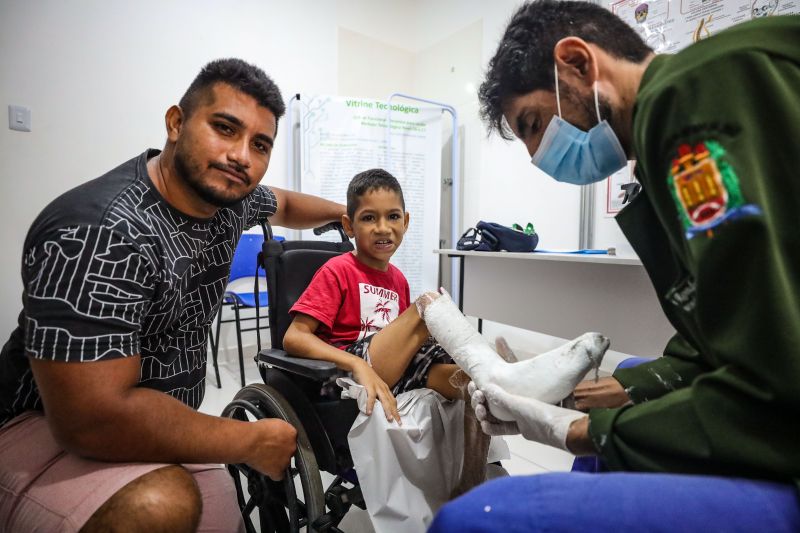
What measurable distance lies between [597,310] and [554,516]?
1.71 meters

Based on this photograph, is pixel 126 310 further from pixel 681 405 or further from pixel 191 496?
pixel 681 405

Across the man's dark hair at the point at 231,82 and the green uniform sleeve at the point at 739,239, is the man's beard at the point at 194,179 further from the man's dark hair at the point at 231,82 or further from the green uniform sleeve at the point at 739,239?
the green uniform sleeve at the point at 739,239

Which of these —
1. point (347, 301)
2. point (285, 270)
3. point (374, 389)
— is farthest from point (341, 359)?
point (285, 270)

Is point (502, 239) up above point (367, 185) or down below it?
below

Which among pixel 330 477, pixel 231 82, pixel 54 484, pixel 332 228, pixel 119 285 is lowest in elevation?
pixel 330 477

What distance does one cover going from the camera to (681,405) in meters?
0.48

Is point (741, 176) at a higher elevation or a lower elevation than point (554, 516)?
higher

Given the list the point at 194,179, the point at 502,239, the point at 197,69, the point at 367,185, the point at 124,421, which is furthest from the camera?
the point at 197,69

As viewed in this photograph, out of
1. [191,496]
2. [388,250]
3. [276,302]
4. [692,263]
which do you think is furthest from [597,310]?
[191,496]

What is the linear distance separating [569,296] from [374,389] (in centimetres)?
144

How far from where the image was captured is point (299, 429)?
92 cm

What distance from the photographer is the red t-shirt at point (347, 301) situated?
116cm

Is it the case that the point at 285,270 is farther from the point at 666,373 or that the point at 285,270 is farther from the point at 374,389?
the point at 666,373

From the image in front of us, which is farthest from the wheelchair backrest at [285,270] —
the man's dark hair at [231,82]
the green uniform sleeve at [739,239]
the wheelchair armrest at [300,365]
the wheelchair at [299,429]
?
the green uniform sleeve at [739,239]
